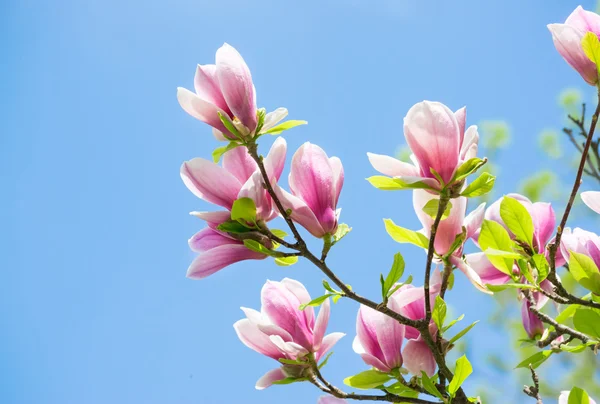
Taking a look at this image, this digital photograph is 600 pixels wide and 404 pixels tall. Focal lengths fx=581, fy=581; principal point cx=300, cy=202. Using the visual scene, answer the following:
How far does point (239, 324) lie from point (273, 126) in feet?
1.04

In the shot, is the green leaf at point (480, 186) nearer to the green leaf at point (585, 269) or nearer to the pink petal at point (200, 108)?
the green leaf at point (585, 269)

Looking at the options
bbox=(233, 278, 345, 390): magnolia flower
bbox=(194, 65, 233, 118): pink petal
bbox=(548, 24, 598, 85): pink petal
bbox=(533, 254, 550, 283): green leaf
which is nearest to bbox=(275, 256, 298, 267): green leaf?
bbox=(233, 278, 345, 390): magnolia flower

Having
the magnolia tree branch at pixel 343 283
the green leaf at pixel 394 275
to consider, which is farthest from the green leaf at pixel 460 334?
the green leaf at pixel 394 275

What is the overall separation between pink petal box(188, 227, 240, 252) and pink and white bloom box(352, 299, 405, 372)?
25 centimetres

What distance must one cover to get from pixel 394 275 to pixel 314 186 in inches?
6.6

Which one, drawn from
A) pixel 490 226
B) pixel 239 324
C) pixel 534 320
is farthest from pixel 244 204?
pixel 534 320

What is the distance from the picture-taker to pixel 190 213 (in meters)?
0.81

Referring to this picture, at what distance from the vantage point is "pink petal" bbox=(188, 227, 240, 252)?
33.2 inches

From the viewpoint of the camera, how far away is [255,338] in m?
0.90

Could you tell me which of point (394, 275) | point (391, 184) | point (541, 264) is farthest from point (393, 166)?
point (541, 264)

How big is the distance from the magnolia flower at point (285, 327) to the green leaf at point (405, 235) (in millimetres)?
149

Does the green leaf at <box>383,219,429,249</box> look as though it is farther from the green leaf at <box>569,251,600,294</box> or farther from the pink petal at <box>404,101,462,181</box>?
the green leaf at <box>569,251,600,294</box>

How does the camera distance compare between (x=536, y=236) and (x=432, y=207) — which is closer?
(x=432, y=207)

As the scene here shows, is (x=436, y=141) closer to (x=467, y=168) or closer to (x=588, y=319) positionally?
(x=467, y=168)
